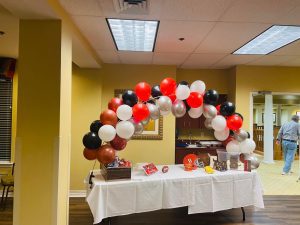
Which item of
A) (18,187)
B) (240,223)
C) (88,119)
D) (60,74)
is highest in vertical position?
(60,74)

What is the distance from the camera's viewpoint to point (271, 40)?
375 centimetres

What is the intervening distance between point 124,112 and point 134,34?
46.4 inches

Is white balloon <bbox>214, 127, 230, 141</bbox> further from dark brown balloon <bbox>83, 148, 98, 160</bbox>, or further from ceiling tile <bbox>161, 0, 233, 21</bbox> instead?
dark brown balloon <bbox>83, 148, 98, 160</bbox>

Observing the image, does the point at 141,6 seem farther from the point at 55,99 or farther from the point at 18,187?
the point at 18,187

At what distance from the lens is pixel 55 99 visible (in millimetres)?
2650

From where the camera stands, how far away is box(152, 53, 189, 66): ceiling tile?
15.0 feet

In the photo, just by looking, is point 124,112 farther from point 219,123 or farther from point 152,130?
point 152,130

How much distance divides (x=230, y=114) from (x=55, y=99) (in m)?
2.51

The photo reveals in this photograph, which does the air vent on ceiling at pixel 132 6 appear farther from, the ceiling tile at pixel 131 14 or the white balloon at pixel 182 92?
the white balloon at pixel 182 92

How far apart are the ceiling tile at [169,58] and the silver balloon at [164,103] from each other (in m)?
1.33

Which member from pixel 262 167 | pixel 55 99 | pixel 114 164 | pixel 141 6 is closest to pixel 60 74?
pixel 55 99

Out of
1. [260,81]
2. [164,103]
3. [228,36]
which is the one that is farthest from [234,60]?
[164,103]

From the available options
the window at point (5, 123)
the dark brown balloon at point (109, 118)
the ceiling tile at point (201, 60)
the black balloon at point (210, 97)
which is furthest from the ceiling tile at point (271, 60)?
the window at point (5, 123)

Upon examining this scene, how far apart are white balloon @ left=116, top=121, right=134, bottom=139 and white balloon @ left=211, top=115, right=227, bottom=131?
1.28 meters
